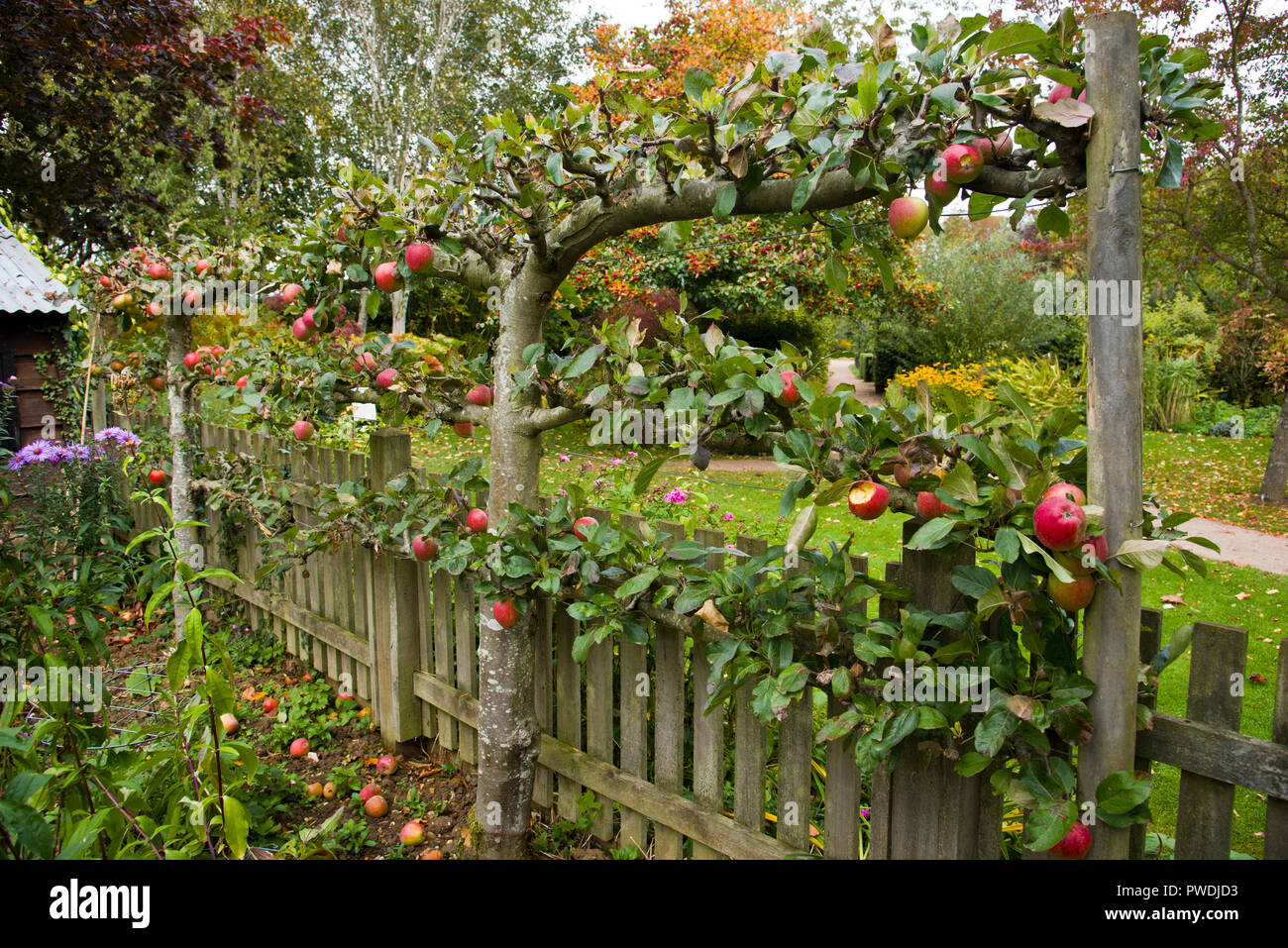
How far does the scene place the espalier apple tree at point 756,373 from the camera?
58.6 inches

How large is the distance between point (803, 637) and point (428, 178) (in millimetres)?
1802

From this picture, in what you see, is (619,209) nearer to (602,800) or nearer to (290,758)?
(602,800)

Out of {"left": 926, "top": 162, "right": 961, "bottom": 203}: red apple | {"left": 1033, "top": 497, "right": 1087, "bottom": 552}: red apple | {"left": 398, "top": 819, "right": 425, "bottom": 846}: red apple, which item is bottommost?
{"left": 398, "top": 819, "right": 425, "bottom": 846}: red apple

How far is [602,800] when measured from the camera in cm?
266

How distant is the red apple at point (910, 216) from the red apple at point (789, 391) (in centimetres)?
37

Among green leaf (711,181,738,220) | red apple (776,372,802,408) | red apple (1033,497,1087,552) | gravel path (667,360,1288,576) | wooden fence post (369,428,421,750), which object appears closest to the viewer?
red apple (1033,497,1087,552)

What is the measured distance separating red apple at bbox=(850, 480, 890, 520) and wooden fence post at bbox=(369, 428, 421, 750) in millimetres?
2216

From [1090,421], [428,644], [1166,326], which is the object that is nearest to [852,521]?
[428,644]

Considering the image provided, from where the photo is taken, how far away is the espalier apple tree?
1.49 meters

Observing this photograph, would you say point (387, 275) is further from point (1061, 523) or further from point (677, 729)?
point (1061, 523)

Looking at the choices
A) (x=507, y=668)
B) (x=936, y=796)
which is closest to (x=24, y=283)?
(x=507, y=668)

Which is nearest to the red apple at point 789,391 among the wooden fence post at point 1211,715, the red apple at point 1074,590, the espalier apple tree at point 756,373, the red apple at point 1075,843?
the espalier apple tree at point 756,373

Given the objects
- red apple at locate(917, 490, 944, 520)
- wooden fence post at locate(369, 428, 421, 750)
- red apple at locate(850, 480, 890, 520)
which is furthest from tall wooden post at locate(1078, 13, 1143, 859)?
wooden fence post at locate(369, 428, 421, 750)

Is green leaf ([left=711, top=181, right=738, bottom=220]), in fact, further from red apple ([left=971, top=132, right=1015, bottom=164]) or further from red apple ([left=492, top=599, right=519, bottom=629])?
red apple ([left=492, top=599, right=519, bottom=629])
